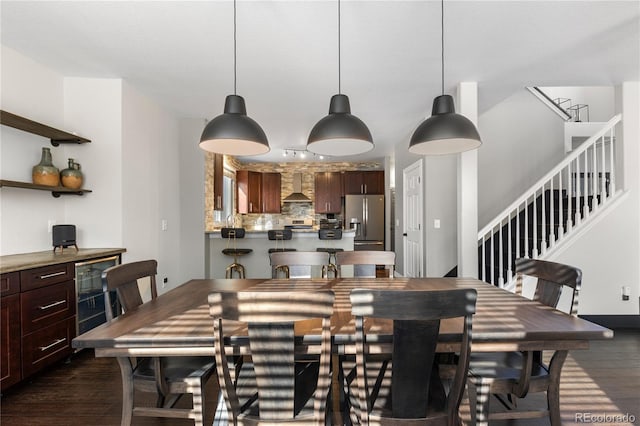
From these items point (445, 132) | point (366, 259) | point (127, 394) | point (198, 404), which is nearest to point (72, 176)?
point (127, 394)

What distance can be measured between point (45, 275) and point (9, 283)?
0.87ft

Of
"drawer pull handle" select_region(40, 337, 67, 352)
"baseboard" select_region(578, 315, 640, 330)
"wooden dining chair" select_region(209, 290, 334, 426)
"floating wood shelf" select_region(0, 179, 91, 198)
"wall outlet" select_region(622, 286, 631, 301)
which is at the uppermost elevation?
"floating wood shelf" select_region(0, 179, 91, 198)

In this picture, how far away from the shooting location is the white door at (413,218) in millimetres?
4949

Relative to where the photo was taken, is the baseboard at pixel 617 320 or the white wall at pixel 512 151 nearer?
the baseboard at pixel 617 320

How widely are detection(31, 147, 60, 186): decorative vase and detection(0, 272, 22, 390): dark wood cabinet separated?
1060 mm

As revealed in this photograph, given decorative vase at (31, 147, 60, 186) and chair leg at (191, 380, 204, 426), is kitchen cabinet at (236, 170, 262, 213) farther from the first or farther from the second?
chair leg at (191, 380, 204, 426)

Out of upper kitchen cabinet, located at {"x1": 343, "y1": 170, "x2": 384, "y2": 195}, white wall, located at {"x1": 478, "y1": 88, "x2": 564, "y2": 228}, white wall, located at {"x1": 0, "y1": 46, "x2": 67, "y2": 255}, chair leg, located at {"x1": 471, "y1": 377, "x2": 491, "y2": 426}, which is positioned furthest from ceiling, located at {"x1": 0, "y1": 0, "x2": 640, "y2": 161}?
upper kitchen cabinet, located at {"x1": 343, "y1": 170, "x2": 384, "y2": 195}

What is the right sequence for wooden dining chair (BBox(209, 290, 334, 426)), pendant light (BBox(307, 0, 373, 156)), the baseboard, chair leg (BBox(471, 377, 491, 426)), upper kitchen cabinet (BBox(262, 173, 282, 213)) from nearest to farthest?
wooden dining chair (BBox(209, 290, 334, 426)) < chair leg (BBox(471, 377, 491, 426)) < pendant light (BBox(307, 0, 373, 156)) < the baseboard < upper kitchen cabinet (BBox(262, 173, 282, 213))

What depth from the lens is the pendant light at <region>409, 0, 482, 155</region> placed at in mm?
2006

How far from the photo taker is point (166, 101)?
13.5 feet

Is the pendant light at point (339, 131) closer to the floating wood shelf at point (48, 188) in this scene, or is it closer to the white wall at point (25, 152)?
the floating wood shelf at point (48, 188)

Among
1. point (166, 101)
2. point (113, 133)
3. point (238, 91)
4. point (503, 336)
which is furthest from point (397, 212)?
point (503, 336)

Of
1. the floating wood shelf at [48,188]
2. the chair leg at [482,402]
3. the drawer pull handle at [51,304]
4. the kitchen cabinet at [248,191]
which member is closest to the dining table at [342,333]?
the chair leg at [482,402]

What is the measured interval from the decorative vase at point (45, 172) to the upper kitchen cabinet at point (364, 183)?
5.90 metres
